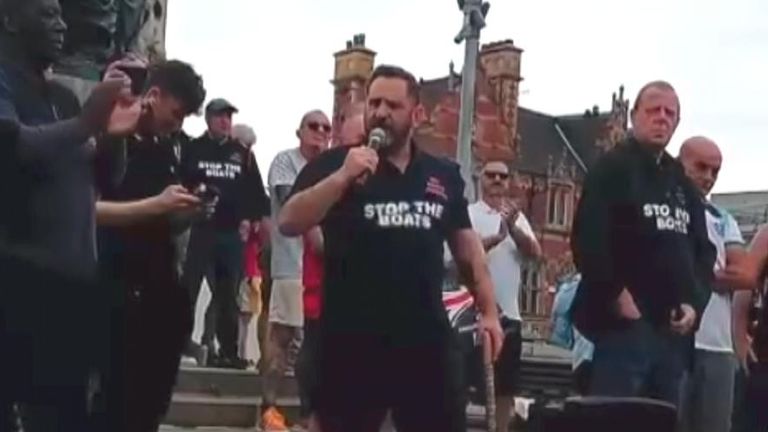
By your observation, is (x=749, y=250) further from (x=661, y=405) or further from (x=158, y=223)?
(x=158, y=223)

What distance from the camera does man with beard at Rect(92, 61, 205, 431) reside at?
5.50 m

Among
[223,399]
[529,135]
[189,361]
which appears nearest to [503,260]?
[223,399]

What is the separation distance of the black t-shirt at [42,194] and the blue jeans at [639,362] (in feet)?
9.43

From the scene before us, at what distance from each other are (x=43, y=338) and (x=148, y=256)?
121 centimetres

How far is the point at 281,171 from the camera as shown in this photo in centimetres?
997

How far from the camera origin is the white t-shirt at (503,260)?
32.6 feet

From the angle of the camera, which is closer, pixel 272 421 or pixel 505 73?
pixel 272 421

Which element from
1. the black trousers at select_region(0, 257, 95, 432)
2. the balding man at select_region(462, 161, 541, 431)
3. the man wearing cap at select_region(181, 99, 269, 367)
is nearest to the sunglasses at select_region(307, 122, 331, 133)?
the man wearing cap at select_region(181, 99, 269, 367)

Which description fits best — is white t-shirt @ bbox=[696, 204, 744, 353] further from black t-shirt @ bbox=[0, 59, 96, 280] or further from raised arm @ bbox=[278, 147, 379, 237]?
black t-shirt @ bbox=[0, 59, 96, 280]

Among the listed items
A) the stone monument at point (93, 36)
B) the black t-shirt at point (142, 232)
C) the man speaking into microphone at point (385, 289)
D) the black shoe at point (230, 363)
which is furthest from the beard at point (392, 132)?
the black shoe at point (230, 363)

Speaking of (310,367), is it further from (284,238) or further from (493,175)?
(493,175)

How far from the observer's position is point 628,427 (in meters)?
5.79

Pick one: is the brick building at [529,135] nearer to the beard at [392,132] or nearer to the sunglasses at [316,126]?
the sunglasses at [316,126]

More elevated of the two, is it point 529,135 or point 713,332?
point 529,135
